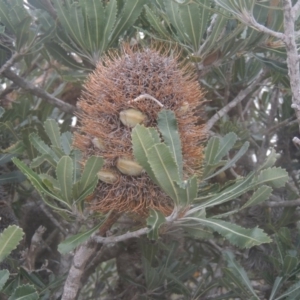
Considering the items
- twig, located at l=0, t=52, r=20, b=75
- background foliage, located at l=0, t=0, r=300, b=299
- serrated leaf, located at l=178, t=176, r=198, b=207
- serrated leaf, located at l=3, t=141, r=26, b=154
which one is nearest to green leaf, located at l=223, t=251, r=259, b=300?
background foliage, located at l=0, t=0, r=300, b=299

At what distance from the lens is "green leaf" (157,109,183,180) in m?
1.27

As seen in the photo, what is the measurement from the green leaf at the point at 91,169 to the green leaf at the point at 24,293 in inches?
12.5

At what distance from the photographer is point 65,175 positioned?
128cm

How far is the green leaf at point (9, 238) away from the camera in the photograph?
1.17 metres

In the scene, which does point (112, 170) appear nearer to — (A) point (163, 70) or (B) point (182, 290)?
(A) point (163, 70)

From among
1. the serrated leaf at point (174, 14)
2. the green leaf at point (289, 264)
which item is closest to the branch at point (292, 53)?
the serrated leaf at point (174, 14)

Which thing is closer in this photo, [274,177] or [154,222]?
[154,222]

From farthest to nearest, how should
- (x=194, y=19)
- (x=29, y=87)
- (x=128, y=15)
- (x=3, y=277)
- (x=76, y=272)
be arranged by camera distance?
(x=29, y=87) < (x=128, y=15) < (x=194, y=19) < (x=76, y=272) < (x=3, y=277)

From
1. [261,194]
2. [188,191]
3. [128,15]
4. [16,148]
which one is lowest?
[261,194]

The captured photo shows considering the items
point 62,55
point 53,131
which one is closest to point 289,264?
point 53,131

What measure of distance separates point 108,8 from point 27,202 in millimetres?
1345

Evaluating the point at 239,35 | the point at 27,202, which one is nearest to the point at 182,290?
the point at 27,202

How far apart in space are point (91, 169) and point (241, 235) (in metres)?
0.43

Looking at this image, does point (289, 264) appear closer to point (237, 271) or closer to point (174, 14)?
point (237, 271)
